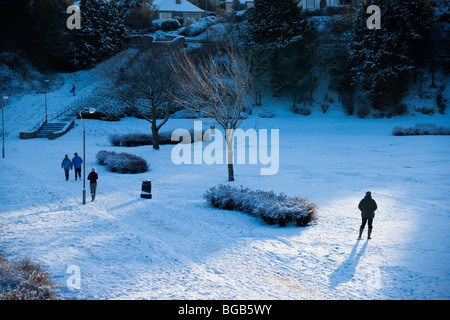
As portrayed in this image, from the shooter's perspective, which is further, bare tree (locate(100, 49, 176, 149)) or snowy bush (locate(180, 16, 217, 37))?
snowy bush (locate(180, 16, 217, 37))

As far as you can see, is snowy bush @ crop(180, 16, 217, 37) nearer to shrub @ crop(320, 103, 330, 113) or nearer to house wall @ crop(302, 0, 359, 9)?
house wall @ crop(302, 0, 359, 9)

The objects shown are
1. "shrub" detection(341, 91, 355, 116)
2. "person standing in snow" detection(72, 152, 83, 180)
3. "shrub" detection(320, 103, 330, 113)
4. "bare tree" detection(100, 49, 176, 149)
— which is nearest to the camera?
"person standing in snow" detection(72, 152, 83, 180)

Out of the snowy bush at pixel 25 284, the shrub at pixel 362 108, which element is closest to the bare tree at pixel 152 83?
the snowy bush at pixel 25 284

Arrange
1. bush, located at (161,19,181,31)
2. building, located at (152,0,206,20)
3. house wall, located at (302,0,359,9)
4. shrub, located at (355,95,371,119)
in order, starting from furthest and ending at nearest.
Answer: building, located at (152,0,206,20) < house wall, located at (302,0,359,9) < bush, located at (161,19,181,31) < shrub, located at (355,95,371,119)

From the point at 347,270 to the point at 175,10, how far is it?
245 ft

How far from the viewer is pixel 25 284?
24.9 ft

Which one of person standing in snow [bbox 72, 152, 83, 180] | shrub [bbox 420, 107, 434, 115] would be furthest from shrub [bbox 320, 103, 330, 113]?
person standing in snow [bbox 72, 152, 83, 180]

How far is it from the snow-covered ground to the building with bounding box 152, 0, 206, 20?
56230 millimetres

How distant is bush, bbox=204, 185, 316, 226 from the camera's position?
13133 millimetres

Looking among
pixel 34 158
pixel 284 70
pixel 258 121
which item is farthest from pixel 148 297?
pixel 284 70

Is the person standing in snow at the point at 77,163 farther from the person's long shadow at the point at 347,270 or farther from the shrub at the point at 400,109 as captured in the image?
the shrub at the point at 400,109

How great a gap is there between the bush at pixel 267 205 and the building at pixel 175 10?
6599 centimetres

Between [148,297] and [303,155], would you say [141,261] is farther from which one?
[303,155]

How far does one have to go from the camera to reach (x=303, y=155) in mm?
29688
